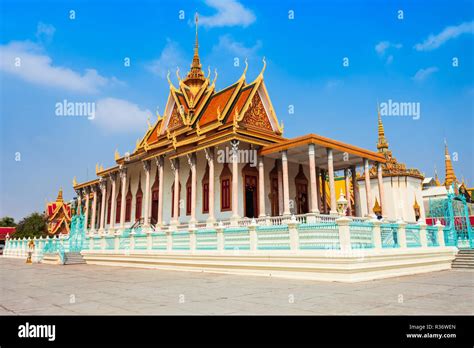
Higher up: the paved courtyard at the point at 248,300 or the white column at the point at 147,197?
the white column at the point at 147,197

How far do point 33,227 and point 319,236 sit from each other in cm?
3854

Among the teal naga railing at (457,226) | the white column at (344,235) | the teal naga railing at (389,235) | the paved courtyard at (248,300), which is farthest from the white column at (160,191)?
the teal naga railing at (457,226)

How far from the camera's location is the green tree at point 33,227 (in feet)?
128

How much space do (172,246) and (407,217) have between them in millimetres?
20390

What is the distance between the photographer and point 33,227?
3975 cm

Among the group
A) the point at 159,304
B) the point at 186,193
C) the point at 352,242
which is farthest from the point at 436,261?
the point at 186,193

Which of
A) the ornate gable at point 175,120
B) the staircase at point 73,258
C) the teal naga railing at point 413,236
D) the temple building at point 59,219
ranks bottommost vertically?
the staircase at point 73,258

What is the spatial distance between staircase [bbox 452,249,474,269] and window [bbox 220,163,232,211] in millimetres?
9327

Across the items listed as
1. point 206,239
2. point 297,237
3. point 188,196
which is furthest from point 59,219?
point 297,237

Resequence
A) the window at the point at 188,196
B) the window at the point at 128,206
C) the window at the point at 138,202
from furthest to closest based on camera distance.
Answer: the window at the point at 128,206
the window at the point at 138,202
the window at the point at 188,196

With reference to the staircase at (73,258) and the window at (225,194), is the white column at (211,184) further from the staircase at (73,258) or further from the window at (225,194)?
the staircase at (73,258)

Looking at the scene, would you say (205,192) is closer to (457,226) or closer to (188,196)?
(188,196)

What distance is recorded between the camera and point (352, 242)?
9.45 meters
